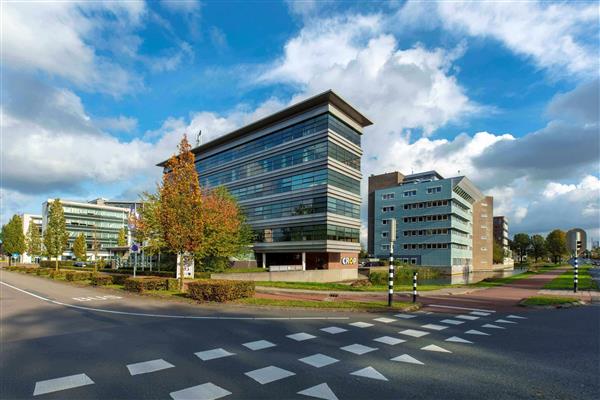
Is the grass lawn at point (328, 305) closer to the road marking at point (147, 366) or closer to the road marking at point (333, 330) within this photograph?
the road marking at point (333, 330)

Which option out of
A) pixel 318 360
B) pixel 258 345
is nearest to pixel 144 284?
pixel 258 345

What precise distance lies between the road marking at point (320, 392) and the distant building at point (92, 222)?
11904 cm

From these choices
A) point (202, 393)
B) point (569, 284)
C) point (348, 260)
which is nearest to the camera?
point (202, 393)

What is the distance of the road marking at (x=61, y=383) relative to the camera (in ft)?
18.8

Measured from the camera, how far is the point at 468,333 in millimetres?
10172

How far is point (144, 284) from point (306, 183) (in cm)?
3399

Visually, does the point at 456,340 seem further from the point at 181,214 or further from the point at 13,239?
the point at 13,239

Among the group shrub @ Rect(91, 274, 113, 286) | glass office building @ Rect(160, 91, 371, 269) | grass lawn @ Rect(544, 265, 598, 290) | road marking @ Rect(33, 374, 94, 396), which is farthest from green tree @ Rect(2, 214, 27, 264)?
grass lawn @ Rect(544, 265, 598, 290)

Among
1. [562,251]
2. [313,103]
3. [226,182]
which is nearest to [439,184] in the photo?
[313,103]

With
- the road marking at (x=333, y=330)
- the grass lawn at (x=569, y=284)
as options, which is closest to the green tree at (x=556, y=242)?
the grass lawn at (x=569, y=284)

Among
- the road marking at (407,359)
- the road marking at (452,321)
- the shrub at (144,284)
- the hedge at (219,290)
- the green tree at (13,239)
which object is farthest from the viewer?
the green tree at (13,239)

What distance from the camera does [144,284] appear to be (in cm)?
2028

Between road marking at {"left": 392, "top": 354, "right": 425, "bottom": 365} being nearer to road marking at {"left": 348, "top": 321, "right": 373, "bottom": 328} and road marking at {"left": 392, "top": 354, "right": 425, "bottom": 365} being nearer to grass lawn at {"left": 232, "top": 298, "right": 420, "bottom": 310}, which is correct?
road marking at {"left": 348, "top": 321, "right": 373, "bottom": 328}

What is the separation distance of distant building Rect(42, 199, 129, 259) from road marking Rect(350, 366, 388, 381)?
118662 mm
